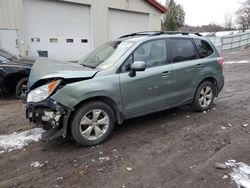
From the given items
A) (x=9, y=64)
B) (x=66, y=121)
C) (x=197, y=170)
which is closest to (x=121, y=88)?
(x=66, y=121)

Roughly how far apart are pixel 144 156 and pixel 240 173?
1295 mm

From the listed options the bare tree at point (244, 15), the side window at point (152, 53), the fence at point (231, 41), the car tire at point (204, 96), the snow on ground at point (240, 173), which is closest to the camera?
the snow on ground at point (240, 173)

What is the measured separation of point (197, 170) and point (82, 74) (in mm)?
2175

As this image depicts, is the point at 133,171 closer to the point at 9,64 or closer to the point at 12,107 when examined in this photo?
the point at 12,107

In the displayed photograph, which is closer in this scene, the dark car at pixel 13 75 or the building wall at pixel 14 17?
the dark car at pixel 13 75

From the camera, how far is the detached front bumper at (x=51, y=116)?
3.71m

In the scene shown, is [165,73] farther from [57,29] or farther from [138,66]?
[57,29]

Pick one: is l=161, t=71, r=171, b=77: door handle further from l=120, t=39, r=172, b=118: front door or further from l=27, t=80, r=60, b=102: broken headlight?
l=27, t=80, r=60, b=102: broken headlight

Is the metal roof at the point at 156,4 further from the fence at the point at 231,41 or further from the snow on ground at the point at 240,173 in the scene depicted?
the snow on ground at the point at 240,173

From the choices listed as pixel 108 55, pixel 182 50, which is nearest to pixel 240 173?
pixel 182 50

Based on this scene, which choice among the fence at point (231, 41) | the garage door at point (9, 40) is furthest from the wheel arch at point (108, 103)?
the fence at point (231, 41)

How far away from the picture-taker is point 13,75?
281 inches

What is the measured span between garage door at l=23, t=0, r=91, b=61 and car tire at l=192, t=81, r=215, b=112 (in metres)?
9.33

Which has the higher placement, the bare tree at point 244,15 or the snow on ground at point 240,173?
the bare tree at point 244,15
